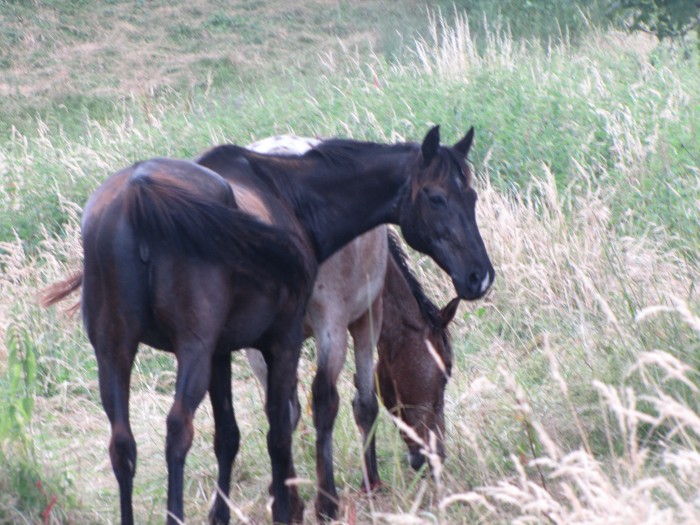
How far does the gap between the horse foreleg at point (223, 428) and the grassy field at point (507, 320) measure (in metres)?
0.20

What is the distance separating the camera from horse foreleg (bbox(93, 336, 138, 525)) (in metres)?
3.74

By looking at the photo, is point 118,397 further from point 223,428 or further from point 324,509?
point 324,509

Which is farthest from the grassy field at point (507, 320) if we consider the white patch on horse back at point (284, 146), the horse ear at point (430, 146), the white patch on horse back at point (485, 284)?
the white patch on horse back at point (284, 146)

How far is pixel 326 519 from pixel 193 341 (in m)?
1.51

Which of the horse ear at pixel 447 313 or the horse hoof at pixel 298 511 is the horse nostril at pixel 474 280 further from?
the horse hoof at pixel 298 511

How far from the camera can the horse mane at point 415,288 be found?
5738mm

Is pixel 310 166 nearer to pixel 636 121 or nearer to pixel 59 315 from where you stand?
pixel 59 315

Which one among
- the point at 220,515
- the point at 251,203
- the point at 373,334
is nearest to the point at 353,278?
the point at 373,334

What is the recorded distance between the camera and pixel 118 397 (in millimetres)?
3760

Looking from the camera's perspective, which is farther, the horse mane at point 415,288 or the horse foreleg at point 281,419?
the horse mane at point 415,288

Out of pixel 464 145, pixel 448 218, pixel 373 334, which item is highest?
pixel 464 145

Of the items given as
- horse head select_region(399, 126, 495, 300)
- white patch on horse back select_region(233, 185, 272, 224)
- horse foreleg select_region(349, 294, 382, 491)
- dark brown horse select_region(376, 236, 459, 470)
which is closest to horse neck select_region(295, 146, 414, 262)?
horse head select_region(399, 126, 495, 300)

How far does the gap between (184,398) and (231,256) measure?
0.56m

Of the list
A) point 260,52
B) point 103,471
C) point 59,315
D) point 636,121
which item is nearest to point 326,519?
point 103,471
